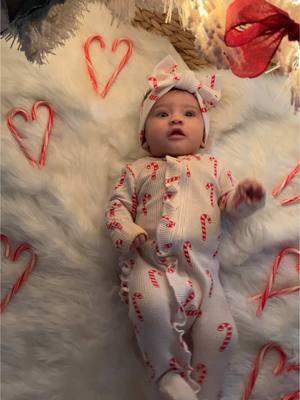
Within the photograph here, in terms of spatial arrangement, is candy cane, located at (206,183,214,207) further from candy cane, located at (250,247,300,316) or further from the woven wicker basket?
the woven wicker basket

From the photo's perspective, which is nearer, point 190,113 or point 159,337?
point 159,337

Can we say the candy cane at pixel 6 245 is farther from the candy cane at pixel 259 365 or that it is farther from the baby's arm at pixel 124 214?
the candy cane at pixel 259 365

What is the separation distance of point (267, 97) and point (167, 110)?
21 cm

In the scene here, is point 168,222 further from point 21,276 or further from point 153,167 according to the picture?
point 21,276

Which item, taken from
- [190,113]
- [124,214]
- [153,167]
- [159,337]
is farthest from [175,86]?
[159,337]

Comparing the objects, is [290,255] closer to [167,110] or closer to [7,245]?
[167,110]

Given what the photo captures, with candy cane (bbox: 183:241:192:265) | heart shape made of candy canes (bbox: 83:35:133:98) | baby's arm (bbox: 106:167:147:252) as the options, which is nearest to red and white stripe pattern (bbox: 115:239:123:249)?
baby's arm (bbox: 106:167:147:252)

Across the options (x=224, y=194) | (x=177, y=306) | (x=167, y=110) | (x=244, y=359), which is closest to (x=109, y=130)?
(x=167, y=110)

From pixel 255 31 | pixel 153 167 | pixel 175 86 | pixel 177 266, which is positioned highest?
pixel 255 31

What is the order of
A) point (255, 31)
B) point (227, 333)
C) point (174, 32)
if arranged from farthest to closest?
1. point (174, 32)
2. point (227, 333)
3. point (255, 31)

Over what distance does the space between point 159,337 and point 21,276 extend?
0.90 ft

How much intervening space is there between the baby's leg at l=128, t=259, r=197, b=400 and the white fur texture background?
Result: 0.24ft

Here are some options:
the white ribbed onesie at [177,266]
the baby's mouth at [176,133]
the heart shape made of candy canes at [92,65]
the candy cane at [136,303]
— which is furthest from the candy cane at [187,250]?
the heart shape made of candy canes at [92,65]

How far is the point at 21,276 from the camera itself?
3.45ft
